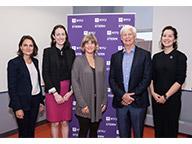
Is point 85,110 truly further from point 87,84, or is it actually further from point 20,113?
point 20,113

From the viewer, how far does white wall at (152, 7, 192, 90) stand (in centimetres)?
395

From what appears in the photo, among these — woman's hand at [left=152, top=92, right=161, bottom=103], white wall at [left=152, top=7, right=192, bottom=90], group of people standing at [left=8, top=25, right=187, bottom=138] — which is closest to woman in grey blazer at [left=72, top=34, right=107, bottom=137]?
group of people standing at [left=8, top=25, right=187, bottom=138]

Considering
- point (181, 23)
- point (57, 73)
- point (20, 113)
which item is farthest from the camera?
point (181, 23)

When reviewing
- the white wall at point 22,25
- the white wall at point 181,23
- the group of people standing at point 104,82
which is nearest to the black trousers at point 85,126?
the group of people standing at point 104,82

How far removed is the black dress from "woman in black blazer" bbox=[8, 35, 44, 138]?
1.20 meters

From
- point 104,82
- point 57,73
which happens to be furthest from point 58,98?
point 104,82

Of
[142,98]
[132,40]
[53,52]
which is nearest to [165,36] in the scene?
[132,40]

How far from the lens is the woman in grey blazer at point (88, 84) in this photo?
2.67 metres

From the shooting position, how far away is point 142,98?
265cm

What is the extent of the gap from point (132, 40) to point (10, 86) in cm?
125

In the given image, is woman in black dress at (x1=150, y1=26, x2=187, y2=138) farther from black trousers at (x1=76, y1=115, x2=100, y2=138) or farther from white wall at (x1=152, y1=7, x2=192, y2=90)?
white wall at (x1=152, y1=7, x2=192, y2=90)

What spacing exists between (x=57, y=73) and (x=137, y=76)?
2.71 feet

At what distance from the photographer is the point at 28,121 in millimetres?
2684
